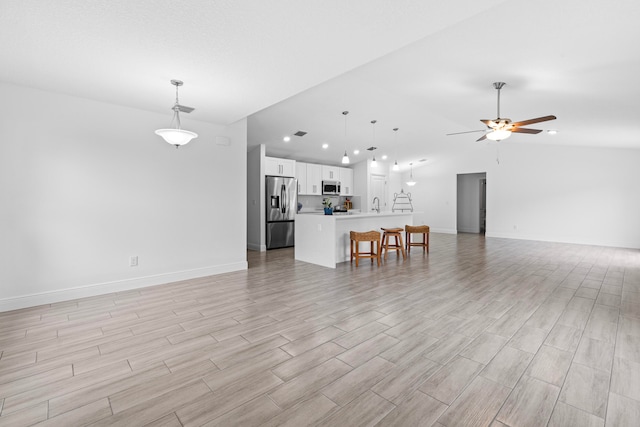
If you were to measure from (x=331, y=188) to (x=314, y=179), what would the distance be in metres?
0.73

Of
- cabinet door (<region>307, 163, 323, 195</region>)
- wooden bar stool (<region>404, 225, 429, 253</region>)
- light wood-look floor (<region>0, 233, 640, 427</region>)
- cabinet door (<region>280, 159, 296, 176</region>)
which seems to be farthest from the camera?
cabinet door (<region>307, 163, 323, 195</region>)

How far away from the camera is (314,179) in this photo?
340 inches

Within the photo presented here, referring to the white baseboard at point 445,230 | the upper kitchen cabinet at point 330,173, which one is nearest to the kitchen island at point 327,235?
the upper kitchen cabinet at point 330,173

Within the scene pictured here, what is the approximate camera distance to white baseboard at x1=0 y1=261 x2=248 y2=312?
328cm

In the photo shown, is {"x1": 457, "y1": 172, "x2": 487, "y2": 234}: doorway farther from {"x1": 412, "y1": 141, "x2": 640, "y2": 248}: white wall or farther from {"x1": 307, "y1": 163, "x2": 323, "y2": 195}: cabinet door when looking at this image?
{"x1": 307, "y1": 163, "x2": 323, "y2": 195}: cabinet door

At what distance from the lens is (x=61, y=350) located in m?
2.37

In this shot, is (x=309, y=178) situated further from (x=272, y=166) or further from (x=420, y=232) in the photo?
(x=420, y=232)

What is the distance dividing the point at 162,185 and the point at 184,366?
284 centimetres

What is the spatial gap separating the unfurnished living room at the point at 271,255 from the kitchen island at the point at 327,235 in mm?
46

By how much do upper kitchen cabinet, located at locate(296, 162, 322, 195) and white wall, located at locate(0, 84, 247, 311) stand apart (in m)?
3.50

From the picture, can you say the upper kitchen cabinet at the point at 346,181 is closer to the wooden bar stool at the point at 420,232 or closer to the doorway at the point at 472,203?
the wooden bar stool at the point at 420,232

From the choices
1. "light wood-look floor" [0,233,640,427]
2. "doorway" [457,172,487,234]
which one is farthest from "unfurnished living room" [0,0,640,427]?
"doorway" [457,172,487,234]

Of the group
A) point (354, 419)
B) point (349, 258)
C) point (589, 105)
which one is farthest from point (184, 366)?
point (589, 105)

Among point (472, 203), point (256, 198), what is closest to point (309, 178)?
point (256, 198)
